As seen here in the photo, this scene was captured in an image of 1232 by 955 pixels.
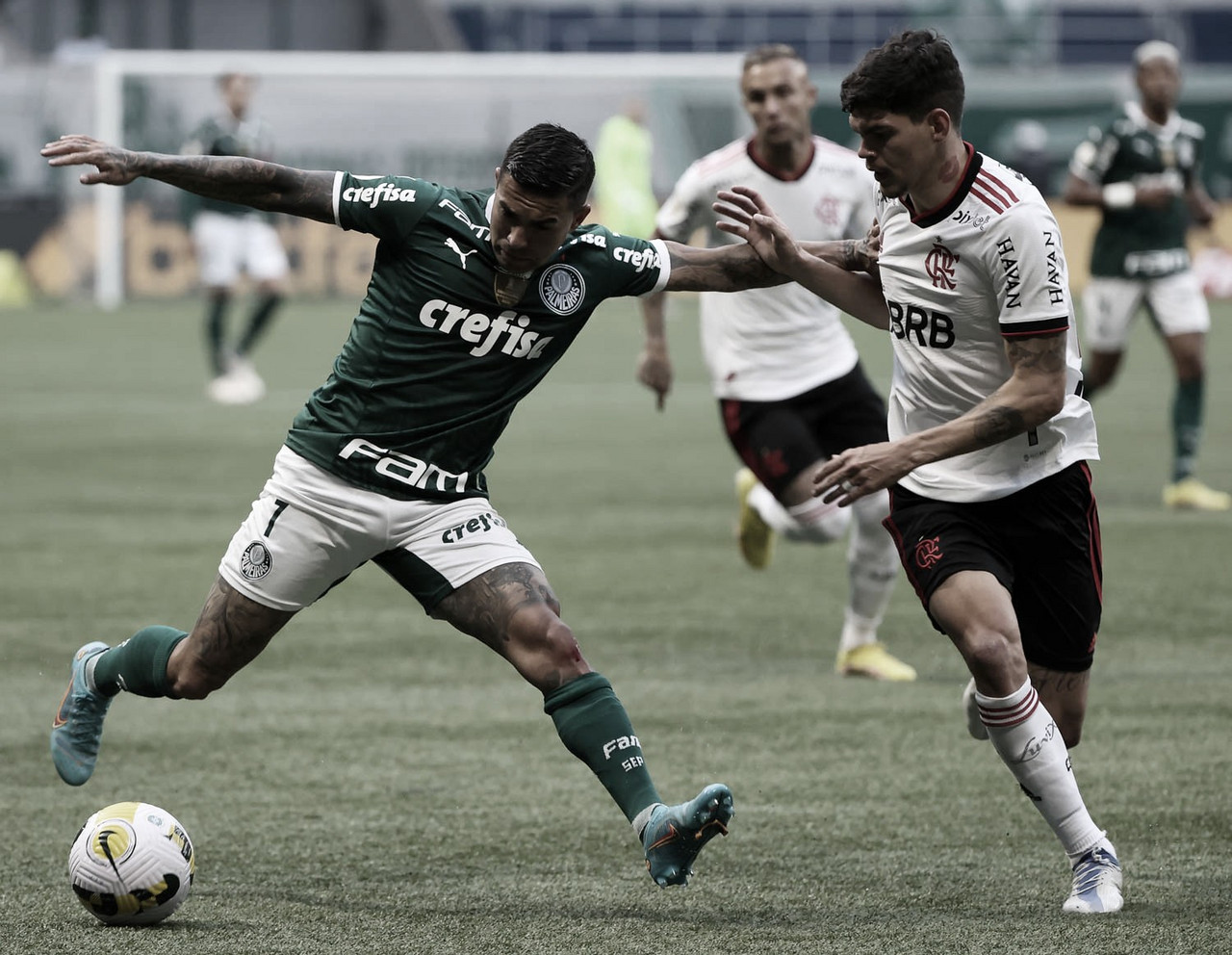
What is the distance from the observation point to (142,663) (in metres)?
5.52

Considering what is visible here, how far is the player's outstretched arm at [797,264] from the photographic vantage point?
5418mm

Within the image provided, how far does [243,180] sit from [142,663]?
1.37 metres

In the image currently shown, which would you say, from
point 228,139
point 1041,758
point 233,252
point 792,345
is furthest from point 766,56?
point 233,252

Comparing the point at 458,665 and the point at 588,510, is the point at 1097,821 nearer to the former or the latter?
the point at 458,665

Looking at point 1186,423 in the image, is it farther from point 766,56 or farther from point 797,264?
point 797,264

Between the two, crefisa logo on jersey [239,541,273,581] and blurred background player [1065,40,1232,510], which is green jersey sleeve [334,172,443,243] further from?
blurred background player [1065,40,1232,510]

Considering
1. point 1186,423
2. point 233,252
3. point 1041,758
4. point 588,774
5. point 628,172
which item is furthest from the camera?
point 628,172

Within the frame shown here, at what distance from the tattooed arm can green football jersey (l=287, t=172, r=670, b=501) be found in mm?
896

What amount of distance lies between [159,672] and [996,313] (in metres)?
2.42

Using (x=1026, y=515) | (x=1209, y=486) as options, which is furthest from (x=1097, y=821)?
(x=1209, y=486)

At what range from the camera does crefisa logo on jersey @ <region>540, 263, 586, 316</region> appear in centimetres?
518

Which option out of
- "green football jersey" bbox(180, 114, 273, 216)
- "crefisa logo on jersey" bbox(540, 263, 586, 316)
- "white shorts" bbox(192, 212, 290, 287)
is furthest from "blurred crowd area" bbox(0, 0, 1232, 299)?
"crefisa logo on jersey" bbox(540, 263, 586, 316)

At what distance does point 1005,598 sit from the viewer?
496 centimetres

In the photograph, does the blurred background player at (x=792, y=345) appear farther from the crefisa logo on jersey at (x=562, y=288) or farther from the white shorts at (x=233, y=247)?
the white shorts at (x=233, y=247)
